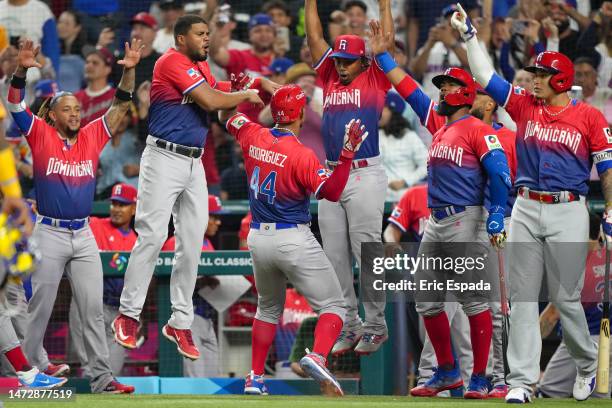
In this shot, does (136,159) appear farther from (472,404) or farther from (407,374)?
(472,404)

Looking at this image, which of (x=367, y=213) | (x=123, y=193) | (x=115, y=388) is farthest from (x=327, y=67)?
(x=115, y=388)

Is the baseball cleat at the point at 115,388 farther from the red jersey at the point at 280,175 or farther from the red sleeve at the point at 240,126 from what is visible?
the red sleeve at the point at 240,126

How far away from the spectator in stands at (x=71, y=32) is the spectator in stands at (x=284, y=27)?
222cm

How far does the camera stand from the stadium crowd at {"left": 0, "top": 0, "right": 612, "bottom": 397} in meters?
10.2

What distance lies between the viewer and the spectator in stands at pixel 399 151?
11.6 metres

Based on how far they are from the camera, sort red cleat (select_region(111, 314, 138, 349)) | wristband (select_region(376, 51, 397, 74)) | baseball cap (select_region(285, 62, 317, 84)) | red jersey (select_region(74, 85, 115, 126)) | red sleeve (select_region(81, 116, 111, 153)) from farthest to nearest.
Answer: red jersey (select_region(74, 85, 115, 126)), baseball cap (select_region(285, 62, 317, 84)), red sleeve (select_region(81, 116, 111, 153)), wristband (select_region(376, 51, 397, 74)), red cleat (select_region(111, 314, 138, 349))

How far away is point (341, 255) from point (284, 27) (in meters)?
5.32

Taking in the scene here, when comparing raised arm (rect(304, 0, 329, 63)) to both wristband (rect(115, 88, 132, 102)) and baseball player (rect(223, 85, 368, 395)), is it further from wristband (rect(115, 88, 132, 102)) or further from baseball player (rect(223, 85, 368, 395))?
wristband (rect(115, 88, 132, 102))

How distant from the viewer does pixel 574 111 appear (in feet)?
25.6

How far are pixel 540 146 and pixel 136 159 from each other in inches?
227

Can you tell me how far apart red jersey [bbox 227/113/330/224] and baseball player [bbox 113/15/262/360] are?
351 millimetres

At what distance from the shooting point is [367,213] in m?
8.70

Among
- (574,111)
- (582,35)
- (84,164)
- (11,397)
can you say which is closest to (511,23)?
(582,35)

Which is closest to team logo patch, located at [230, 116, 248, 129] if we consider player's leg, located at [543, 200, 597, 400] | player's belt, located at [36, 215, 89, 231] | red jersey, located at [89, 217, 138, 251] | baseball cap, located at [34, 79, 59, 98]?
player's belt, located at [36, 215, 89, 231]
